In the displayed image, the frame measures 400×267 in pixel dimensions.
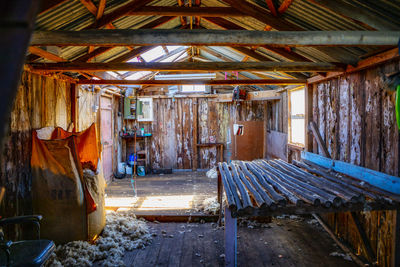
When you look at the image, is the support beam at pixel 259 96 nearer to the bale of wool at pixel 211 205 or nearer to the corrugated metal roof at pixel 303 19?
the corrugated metal roof at pixel 303 19

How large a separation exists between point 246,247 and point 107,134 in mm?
6056

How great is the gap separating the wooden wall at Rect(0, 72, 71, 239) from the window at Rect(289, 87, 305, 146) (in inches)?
220

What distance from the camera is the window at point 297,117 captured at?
6.58 metres

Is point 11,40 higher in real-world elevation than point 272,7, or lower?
lower

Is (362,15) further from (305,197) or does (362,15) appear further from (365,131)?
(305,197)

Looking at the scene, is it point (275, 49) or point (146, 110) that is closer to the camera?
point (275, 49)

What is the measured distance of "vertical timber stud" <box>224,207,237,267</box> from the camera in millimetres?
3188

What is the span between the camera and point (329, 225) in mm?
5059

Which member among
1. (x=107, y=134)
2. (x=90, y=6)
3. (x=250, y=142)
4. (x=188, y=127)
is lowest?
(x=250, y=142)

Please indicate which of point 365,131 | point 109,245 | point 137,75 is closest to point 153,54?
point 137,75

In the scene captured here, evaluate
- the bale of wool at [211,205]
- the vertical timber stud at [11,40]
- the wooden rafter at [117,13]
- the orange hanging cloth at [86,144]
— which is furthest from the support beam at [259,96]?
the vertical timber stud at [11,40]

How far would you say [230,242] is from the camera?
10.5 ft

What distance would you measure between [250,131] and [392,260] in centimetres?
700

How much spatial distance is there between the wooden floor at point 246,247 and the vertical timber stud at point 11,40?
375cm
